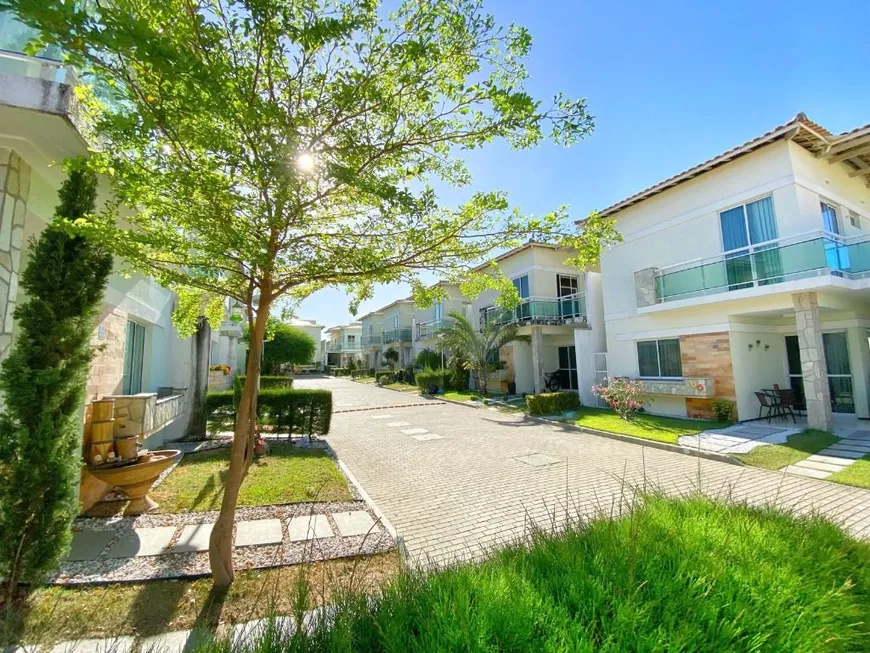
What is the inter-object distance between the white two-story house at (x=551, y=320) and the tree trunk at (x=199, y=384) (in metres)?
11.5

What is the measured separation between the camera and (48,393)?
11.3 ft

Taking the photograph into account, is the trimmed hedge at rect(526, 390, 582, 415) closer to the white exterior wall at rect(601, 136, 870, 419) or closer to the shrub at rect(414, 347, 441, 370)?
the white exterior wall at rect(601, 136, 870, 419)

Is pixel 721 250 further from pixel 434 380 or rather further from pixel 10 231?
pixel 434 380

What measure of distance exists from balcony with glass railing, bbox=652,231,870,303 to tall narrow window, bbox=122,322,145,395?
16.3m

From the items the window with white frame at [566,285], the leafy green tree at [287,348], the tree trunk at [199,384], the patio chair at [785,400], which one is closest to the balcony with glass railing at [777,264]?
the patio chair at [785,400]

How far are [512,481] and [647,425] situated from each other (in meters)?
7.41

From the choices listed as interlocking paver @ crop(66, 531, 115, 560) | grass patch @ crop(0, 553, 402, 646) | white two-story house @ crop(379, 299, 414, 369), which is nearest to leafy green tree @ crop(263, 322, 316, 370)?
white two-story house @ crop(379, 299, 414, 369)

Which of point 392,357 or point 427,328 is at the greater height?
point 427,328

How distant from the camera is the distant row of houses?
1068cm

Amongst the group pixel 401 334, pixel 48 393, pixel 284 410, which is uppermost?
pixel 401 334

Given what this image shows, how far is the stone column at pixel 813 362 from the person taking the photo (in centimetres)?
1043

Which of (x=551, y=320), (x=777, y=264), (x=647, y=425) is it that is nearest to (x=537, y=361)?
(x=551, y=320)

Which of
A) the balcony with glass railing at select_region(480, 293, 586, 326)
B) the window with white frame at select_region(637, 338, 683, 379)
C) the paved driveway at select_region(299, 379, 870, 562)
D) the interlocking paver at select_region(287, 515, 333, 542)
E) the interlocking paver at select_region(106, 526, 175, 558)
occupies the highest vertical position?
the balcony with glass railing at select_region(480, 293, 586, 326)

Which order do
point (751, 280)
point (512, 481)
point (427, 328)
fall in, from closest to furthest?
point (512, 481)
point (751, 280)
point (427, 328)
